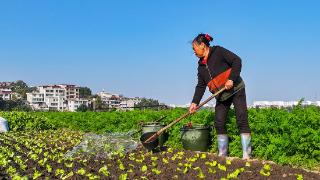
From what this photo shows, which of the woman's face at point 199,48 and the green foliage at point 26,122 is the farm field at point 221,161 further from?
the green foliage at point 26,122

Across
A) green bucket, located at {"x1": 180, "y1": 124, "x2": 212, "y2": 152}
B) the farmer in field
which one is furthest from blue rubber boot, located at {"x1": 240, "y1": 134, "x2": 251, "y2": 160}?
green bucket, located at {"x1": 180, "y1": 124, "x2": 212, "y2": 152}

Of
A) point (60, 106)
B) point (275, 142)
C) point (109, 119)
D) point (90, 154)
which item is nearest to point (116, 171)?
point (90, 154)

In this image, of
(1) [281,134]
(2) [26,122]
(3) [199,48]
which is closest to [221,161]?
(1) [281,134]

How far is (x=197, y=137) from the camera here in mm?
10227

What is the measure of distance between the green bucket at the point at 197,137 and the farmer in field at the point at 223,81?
1.09m

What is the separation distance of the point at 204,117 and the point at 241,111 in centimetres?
256

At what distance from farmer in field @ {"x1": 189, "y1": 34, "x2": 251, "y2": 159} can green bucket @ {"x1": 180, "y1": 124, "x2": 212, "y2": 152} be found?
109cm

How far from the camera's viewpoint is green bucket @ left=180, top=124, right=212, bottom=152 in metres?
10.2

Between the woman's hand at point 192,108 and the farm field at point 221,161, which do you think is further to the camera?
the woman's hand at point 192,108

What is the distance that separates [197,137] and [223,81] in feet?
6.18

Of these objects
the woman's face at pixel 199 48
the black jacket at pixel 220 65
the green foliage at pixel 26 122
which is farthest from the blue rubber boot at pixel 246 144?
the green foliage at pixel 26 122

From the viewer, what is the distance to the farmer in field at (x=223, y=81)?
8508 mm

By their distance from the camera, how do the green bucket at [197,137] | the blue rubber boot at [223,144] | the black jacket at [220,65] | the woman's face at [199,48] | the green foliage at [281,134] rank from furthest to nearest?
the green bucket at [197,137] < the blue rubber boot at [223,144] < the woman's face at [199,48] < the black jacket at [220,65] < the green foliage at [281,134]

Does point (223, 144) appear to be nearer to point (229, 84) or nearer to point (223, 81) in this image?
point (223, 81)
